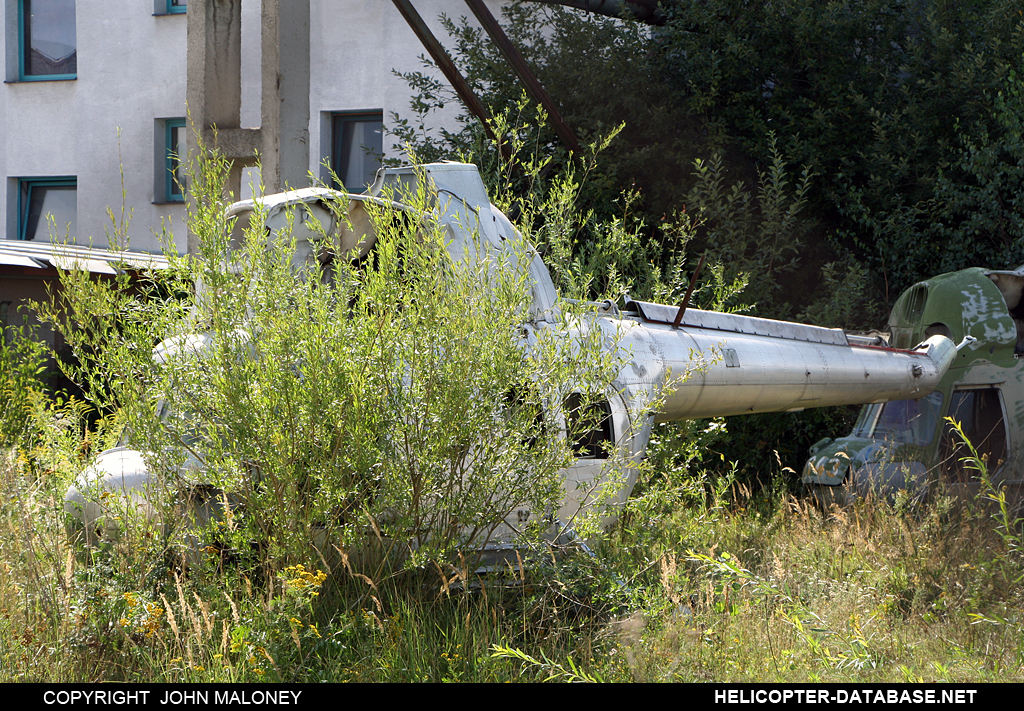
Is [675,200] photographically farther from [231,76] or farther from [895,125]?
[231,76]

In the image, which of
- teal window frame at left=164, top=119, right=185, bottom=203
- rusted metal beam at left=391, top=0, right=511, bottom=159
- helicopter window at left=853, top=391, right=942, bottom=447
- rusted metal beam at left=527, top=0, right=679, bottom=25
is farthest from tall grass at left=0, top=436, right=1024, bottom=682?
teal window frame at left=164, top=119, right=185, bottom=203

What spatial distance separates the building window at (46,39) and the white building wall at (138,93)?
0.60ft

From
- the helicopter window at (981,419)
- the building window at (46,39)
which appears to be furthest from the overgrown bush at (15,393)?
the building window at (46,39)

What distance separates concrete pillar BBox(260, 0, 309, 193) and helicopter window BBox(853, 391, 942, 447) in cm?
598

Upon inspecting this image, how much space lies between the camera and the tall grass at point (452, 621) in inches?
144

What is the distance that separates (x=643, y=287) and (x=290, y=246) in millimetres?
4948

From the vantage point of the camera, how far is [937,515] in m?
5.88

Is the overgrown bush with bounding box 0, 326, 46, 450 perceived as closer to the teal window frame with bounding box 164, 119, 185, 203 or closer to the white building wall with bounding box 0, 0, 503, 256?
the white building wall with bounding box 0, 0, 503, 256

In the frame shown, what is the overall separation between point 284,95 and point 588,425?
478cm

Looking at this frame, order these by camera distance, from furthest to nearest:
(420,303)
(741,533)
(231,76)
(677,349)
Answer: (231,76), (741,533), (677,349), (420,303)

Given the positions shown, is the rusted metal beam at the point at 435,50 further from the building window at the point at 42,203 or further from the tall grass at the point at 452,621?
the building window at the point at 42,203

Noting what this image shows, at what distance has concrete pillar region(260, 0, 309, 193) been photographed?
7.63m

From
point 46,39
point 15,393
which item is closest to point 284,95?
point 15,393
